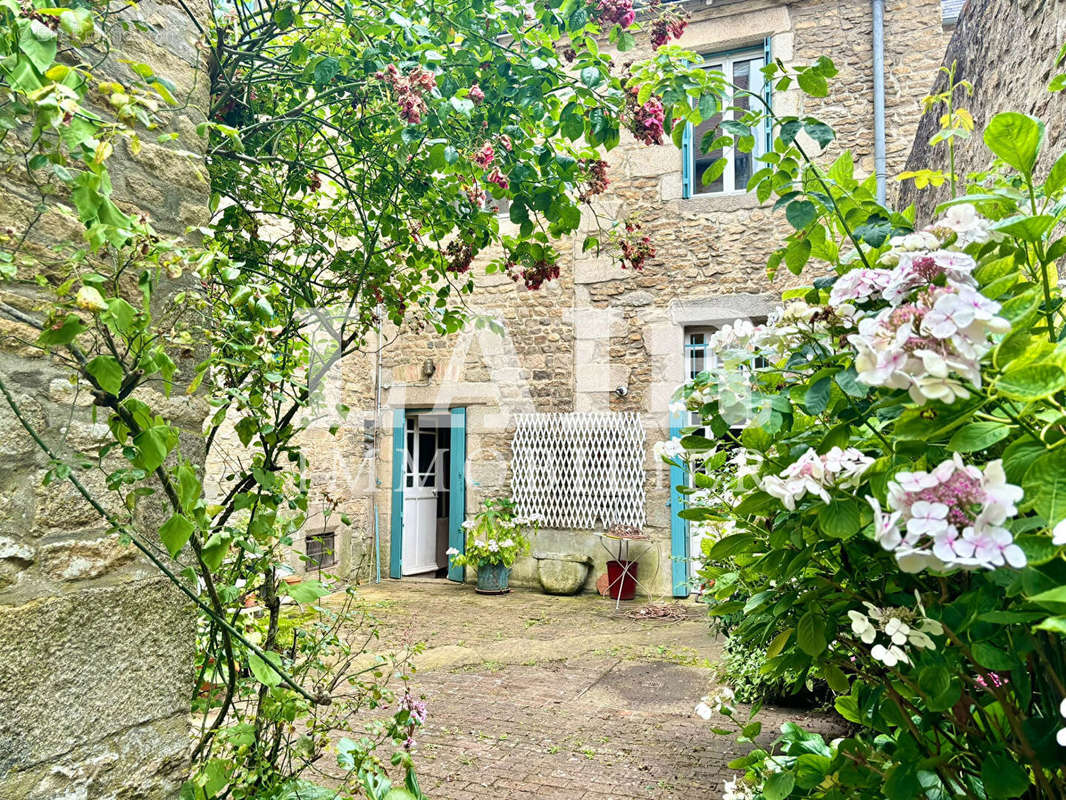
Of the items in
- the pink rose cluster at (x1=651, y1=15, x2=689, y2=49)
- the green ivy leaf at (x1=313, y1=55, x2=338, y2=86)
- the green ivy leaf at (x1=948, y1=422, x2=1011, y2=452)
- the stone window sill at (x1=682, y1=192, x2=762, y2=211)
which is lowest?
the green ivy leaf at (x1=948, y1=422, x2=1011, y2=452)

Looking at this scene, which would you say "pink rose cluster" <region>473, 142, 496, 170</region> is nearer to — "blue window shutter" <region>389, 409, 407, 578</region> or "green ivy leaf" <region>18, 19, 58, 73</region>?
"green ivy leaf" <region>18, 19, 58, 73</region>

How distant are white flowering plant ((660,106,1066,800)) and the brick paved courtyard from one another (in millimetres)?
1661

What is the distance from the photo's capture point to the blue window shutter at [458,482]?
7576mm

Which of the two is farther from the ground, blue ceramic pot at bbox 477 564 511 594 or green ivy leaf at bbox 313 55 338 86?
green ivy leaf at bbox 313 55 338 86

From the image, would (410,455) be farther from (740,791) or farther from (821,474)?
(821,474)

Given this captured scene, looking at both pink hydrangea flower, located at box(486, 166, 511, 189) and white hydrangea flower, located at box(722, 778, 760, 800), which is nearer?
white hydrangea flower, located at box(722, 778, 760, 800)

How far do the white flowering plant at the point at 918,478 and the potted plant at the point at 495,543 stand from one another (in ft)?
18.5

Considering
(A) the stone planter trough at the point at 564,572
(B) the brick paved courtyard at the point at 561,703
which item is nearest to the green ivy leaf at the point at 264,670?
(B) the brick paved courtyard at the point at 561,703

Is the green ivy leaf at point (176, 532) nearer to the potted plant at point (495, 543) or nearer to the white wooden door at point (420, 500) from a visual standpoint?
the potted plant at point (495, 543)

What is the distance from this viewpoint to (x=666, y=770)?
2.90 m

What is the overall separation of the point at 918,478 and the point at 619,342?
638cm

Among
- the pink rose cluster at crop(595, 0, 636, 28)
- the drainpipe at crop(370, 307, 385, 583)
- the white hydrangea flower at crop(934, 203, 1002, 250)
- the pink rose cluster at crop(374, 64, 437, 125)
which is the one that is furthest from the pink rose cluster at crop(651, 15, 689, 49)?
the drainpipe at crop(370, 307, 385, 583)

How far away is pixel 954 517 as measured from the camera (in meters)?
0.65

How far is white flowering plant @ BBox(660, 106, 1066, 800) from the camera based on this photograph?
66 centimetres
